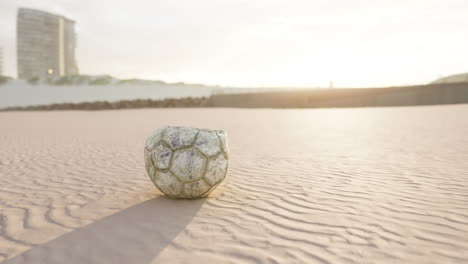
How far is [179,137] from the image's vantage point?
363 centimetres

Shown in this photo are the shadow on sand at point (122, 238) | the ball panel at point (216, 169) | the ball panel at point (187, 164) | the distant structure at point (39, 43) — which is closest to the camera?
the shadow on sand at point (122, 238)

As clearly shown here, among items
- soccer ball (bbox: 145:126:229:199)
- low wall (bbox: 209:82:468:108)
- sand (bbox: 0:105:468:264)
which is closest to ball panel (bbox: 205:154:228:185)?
soccer ball (bbox: 145:126:229:199)

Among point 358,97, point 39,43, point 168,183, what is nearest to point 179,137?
point 168,183

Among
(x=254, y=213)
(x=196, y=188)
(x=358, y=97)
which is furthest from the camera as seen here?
(x=358, y=97)

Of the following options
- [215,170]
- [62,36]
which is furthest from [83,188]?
[62,36]

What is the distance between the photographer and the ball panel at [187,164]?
3.56 metres

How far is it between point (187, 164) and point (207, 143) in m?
0.31

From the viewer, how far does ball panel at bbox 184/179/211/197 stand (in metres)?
3.66

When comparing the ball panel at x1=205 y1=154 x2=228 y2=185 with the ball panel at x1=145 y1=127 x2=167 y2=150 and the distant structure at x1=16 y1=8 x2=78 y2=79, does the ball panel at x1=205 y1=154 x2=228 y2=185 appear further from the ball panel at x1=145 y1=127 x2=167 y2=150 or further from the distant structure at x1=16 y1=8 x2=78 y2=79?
the distant structure at x1=16 y1=8 x2=78 y2=79

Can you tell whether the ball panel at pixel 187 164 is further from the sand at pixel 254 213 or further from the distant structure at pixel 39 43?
the distant structure at pixel 39 43

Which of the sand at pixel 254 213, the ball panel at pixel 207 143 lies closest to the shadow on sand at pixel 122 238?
the sand at pixel 254 213

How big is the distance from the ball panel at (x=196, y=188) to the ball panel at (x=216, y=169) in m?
0.06

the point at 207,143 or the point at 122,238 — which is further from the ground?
the point at 207,143

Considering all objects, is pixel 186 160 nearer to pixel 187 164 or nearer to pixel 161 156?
pixel 187 164
